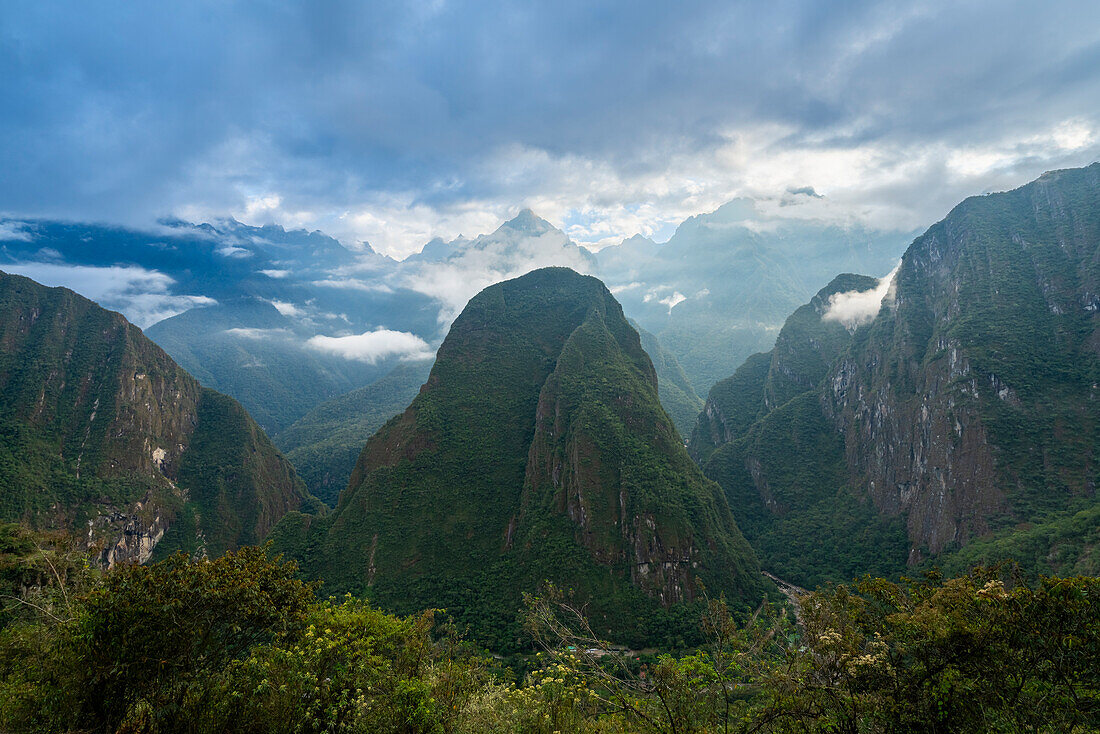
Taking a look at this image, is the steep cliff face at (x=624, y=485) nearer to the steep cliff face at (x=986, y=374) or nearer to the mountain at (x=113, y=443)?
the steep cliff face at (x=986, y=374)

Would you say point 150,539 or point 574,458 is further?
point 150,539

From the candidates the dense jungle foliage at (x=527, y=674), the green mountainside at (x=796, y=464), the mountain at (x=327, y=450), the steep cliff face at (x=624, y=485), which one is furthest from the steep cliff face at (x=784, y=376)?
the dense jungle foliage at (x=527, y=674)

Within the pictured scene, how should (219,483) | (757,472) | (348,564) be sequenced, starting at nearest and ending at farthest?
(348,564), (219,483), (757,472)

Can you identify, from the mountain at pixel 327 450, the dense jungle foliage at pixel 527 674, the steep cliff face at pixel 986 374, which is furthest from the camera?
the mountain at pixel 327 450

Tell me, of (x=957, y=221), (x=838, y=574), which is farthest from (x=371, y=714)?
(x=957, y=221)

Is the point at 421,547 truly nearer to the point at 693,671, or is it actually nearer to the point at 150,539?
the point at 150,539

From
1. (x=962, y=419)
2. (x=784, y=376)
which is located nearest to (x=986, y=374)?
(x=962, y=419)

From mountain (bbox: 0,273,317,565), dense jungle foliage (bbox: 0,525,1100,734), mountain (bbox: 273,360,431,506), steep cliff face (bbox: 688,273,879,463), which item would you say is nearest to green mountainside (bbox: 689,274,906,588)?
steep cliff face (bbox: 688,273,879,463)
